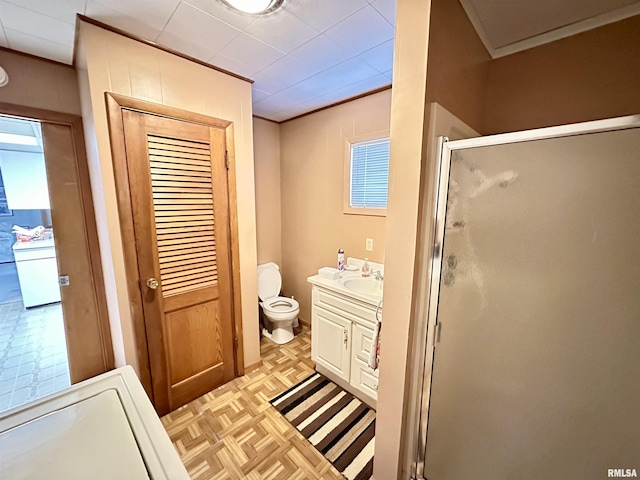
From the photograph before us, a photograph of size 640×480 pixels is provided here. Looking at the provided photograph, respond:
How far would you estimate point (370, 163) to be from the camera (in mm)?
2311

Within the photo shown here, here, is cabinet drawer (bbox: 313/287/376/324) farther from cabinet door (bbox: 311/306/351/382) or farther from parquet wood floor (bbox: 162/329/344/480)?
parquet wood floor (bbox: 162/329/344/480)

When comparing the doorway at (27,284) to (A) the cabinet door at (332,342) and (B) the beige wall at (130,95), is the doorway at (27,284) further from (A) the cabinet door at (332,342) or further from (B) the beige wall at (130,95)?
(A) the cabinet door at (332,342)

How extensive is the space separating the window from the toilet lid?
1173 mm

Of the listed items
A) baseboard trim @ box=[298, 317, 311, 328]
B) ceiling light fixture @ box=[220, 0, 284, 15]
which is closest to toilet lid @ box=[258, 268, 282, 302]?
baseboard trim @ box=[298, 317, 311, 328]

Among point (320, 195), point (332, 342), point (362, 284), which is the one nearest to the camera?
point (332, 342)

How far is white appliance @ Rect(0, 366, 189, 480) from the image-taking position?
553mm

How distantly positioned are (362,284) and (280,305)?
42.4 inches

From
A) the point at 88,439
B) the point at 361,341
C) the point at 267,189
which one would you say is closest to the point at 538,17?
the point at 361,341

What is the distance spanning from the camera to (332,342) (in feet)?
6.88

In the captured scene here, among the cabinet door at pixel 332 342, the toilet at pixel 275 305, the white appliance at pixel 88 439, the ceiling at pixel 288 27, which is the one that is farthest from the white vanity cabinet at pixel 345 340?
the ceiling at pixel 288 27

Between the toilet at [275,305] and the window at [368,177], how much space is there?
1175 millimetres

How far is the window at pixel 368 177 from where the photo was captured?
2.23 metres

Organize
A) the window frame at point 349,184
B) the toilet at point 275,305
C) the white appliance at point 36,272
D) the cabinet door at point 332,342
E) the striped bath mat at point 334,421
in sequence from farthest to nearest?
the white appliance at point 36,272 < the toilet at point 275,305 < the window frame at point 349,184 < the cabinet door at point 332,342 < the striped bath mat at point 334,421

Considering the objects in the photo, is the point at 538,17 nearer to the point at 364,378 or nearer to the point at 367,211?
the point at 367,211
